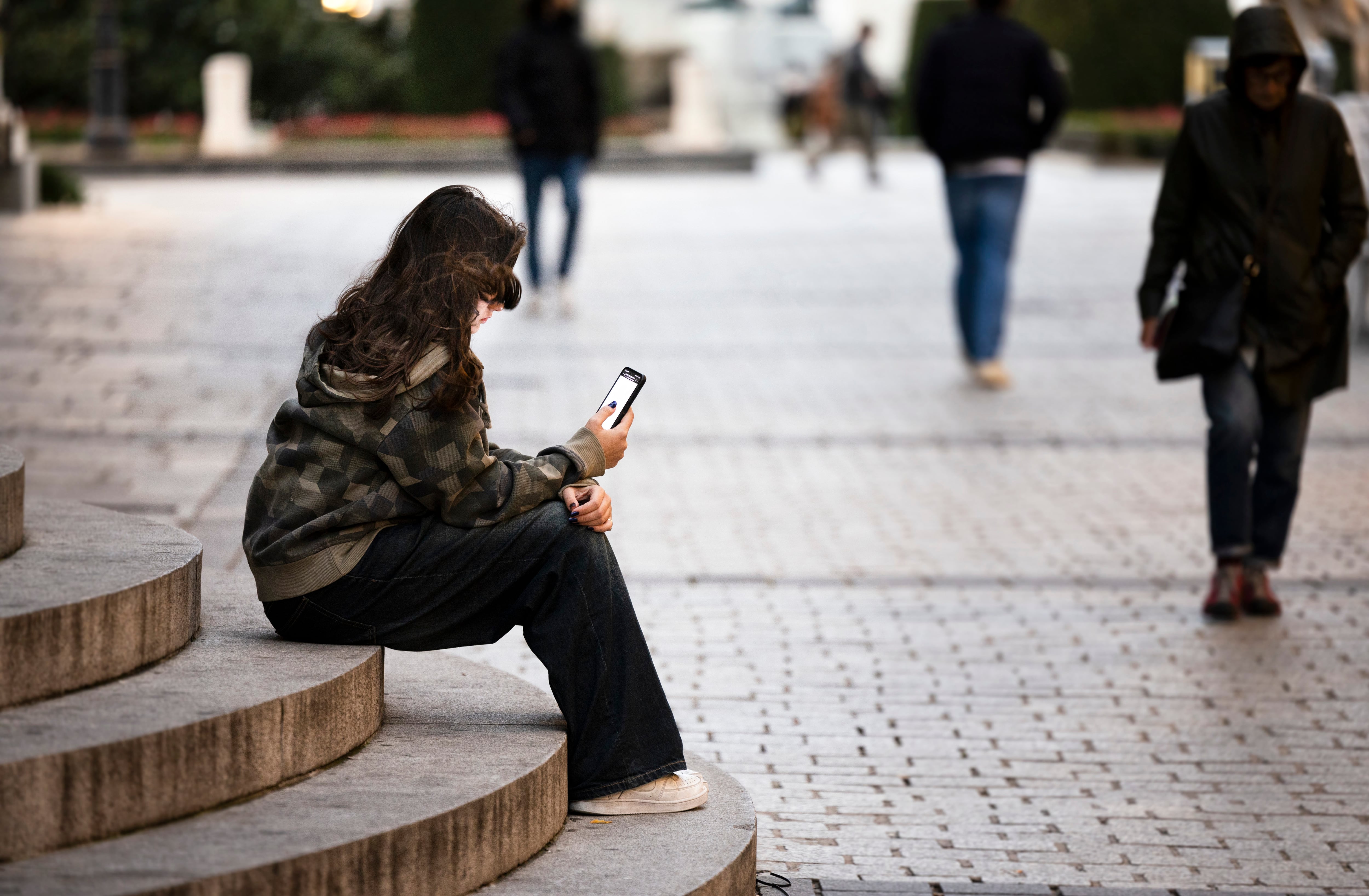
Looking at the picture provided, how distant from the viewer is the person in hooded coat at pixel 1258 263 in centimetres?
548

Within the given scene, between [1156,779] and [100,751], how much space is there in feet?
8.54

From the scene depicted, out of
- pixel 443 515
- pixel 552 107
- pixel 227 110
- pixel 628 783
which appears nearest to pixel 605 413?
pixel 443 515

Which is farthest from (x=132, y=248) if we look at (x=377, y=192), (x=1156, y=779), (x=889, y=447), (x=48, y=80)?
(x=48, y=80)

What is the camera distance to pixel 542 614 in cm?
348

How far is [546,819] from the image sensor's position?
11.2 ft

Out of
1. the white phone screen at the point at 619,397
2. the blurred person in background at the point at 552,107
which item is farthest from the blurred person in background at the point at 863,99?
the white phone screen at the point at 619,397

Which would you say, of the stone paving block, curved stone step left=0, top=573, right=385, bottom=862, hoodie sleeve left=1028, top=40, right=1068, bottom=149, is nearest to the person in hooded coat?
the stone paving block

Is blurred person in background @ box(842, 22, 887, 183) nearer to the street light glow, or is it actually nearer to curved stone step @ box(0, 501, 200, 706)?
the street light glow

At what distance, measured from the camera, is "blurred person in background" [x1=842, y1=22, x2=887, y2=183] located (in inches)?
911

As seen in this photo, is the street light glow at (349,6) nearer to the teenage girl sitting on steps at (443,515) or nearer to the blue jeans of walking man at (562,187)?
the blue jeans of walking man at (562,187)

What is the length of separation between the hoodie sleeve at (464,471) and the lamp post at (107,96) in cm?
2274

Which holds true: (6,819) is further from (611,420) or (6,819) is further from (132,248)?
(132,248)

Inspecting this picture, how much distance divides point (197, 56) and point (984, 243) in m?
24.6

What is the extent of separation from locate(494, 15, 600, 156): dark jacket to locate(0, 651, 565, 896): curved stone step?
8.44m
